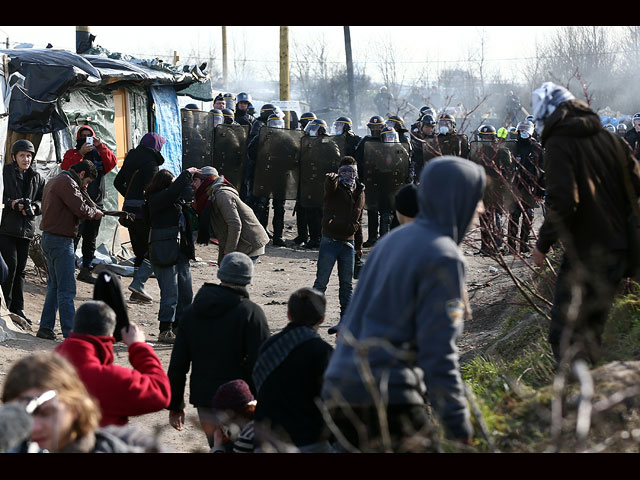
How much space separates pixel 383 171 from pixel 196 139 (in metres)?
3.39

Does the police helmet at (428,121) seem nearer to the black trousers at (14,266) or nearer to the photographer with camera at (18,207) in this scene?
the photographer with camera at (18,207)

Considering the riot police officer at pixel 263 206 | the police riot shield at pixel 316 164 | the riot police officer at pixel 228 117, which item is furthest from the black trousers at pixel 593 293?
the riot police officer at pixel 228 117

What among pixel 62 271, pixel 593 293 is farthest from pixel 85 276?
pixel 593 293

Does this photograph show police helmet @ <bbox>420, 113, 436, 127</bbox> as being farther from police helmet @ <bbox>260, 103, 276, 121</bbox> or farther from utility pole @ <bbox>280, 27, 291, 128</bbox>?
utility pole @ <bbox>280, 27, 291, 128</bbox>

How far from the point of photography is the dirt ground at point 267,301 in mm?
7027

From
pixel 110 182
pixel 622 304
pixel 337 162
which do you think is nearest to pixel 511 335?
pixel 622 304

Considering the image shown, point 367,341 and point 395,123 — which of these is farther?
point 395,123

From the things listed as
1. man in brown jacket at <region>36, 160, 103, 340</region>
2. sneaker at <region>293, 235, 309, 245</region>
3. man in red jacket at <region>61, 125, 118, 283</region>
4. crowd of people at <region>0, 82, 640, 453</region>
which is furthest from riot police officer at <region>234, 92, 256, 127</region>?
crowd of people at <region>0, 82, 640, 453</region>

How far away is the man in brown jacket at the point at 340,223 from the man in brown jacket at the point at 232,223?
0.69 metres

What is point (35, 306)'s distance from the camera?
10.8 metres

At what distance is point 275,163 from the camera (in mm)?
16641

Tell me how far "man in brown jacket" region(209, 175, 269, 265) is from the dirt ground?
118cm

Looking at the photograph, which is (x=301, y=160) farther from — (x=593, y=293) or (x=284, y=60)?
(x=593, y=293)
